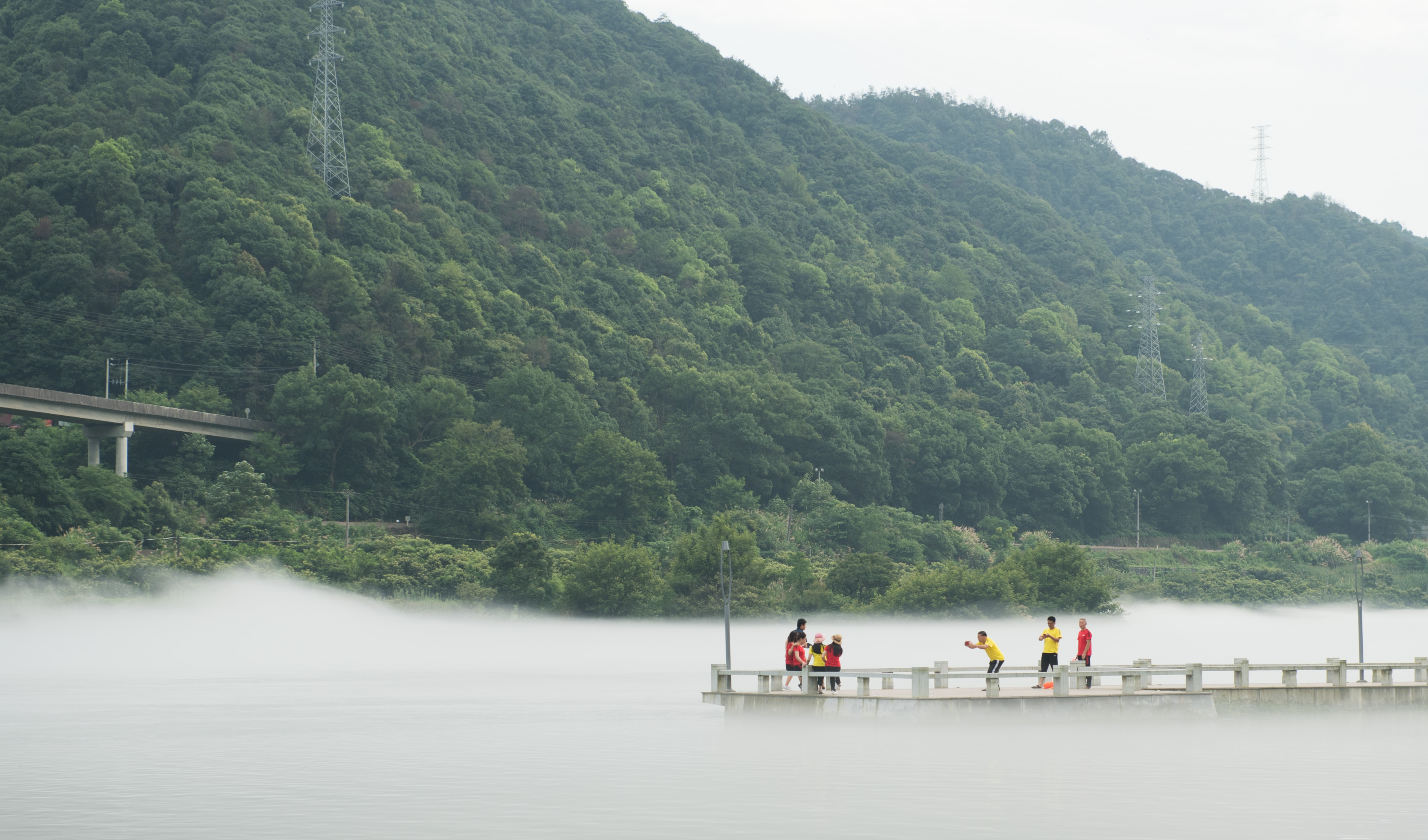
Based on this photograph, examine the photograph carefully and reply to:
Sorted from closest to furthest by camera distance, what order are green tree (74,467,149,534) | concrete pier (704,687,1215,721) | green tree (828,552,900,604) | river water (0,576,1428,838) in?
river water (0,576,1428,838)
concrete pier (704,687,1215,721)
green tree (74,467,149,534)
green tree (828,552,900,604)

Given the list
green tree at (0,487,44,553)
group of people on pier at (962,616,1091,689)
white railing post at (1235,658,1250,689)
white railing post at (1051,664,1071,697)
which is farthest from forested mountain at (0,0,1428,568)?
white railing post at (1235,658,1250,689)

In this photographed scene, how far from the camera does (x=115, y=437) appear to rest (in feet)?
360

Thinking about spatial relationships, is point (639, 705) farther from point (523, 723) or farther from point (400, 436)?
point (400, 436)

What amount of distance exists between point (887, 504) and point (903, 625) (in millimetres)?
56944

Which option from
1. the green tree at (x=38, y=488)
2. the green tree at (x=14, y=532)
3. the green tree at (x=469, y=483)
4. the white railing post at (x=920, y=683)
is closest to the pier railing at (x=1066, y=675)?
the white railing post at (x=920, y=683)

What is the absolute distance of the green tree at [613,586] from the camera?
95062mm

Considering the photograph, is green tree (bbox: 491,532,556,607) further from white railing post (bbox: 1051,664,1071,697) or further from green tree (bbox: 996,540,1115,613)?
white railing post (bbox: 1051,664,1071,697)

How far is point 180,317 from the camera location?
124m

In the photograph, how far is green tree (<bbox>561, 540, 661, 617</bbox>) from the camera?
3743 inches

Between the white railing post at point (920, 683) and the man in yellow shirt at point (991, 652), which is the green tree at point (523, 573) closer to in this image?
the man in yellow shirt at point (991, 652)

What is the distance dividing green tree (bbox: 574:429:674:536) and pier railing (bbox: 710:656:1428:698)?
77.5 meters

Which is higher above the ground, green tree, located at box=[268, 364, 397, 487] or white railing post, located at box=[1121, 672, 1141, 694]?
green tree, located at box=[268, 364, 397, 487]

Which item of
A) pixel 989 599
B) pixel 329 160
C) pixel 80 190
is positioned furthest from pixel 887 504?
pixel 80 190

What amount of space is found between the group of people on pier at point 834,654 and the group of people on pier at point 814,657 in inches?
0.4
